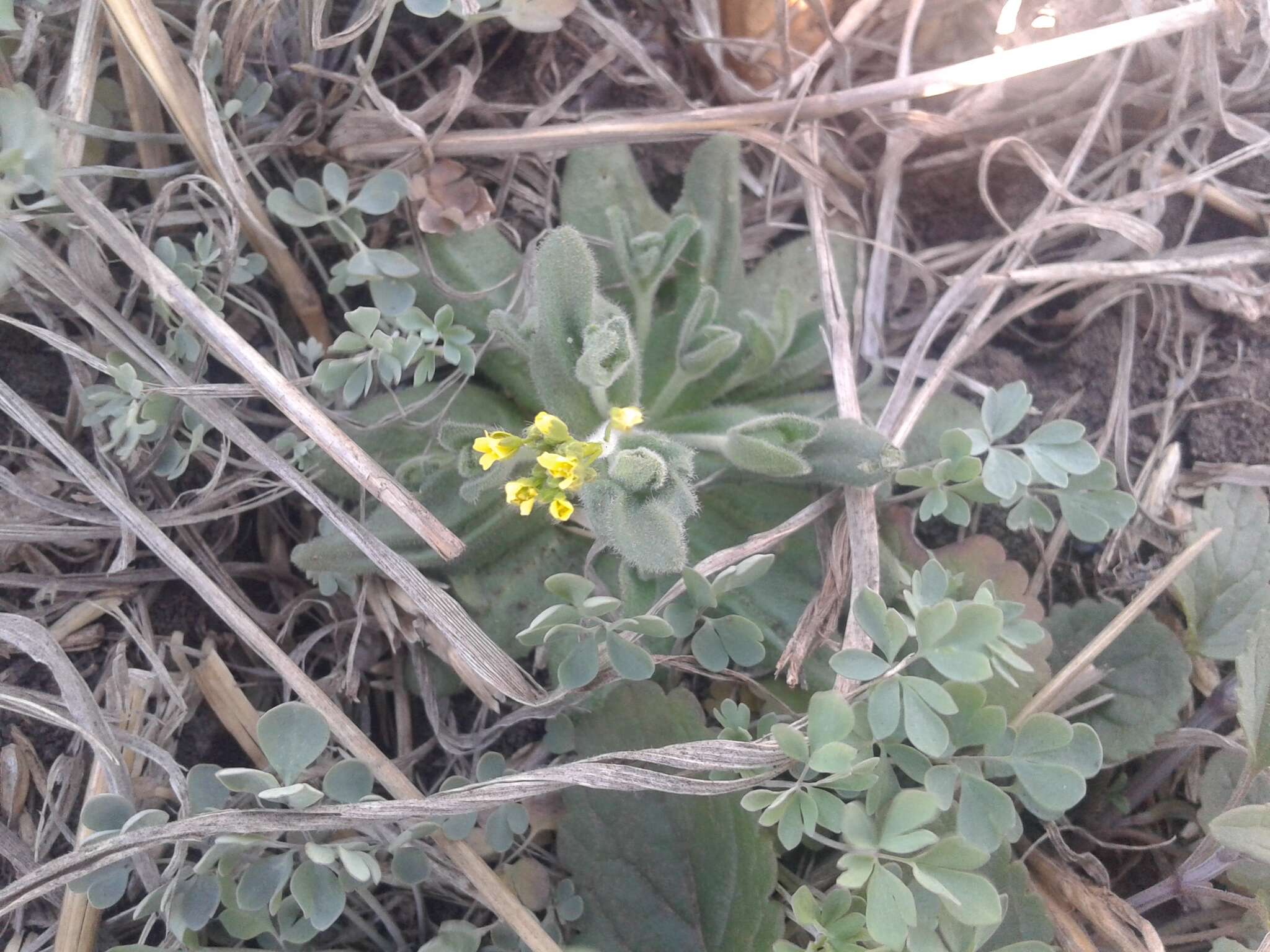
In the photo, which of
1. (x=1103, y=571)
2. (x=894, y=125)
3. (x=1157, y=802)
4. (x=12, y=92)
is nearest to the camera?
(x=12, y=92)

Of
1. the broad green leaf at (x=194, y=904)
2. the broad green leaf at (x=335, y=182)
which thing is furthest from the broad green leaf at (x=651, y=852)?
the broad green leaf at (x=335, y=182)

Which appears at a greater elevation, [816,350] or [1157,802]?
[816,350]

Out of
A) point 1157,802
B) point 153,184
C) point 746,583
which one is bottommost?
point 1157,802

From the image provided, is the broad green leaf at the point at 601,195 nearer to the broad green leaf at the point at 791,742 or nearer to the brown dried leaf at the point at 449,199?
the brown dried leaf at the point at 449,199

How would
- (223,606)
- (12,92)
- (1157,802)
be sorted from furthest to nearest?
(1157,802)
(223,606)
(12,92)

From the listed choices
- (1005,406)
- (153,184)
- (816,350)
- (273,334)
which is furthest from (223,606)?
(1005,406)

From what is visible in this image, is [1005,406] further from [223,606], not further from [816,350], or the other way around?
[223,606]

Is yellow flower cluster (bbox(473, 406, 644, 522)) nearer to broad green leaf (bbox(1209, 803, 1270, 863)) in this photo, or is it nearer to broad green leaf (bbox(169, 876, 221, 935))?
broad green leaf (bbox(169, 876, 221, 935))

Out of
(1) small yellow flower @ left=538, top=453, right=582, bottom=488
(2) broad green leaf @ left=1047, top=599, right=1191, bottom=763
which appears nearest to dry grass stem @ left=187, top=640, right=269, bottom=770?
(1) small yellow flower @ left=538, top=453, right=582, bottom=488
